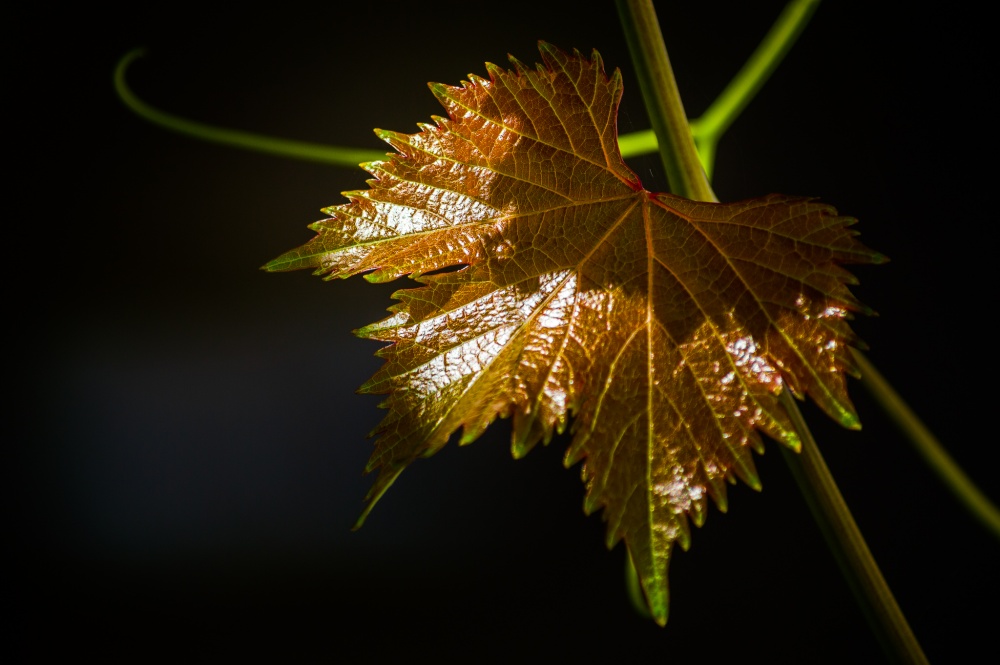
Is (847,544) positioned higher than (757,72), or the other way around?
(757,72)

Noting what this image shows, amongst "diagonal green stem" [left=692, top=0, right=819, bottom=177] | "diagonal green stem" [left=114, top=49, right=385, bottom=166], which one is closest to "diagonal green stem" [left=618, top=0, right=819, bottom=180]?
"diagonal green stem" [left=692, top=0, right=819, bottom=177]

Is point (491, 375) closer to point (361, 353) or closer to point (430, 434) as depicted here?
point (430, 434)

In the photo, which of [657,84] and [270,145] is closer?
[657,84]

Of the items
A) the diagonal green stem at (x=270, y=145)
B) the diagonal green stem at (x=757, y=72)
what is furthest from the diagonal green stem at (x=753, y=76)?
the diagonal green stem at (x=270, y=145)

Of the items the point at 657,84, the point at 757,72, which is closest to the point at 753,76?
the point at 757,72

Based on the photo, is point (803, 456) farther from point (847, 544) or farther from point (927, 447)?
point (927, 447)

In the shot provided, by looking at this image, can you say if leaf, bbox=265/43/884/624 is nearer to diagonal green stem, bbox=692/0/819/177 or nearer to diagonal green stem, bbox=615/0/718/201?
diagonal green stem, bbox=615/0/718/201

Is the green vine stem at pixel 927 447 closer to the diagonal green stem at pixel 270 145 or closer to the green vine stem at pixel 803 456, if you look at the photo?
the green vine stem at pixel 803 456
